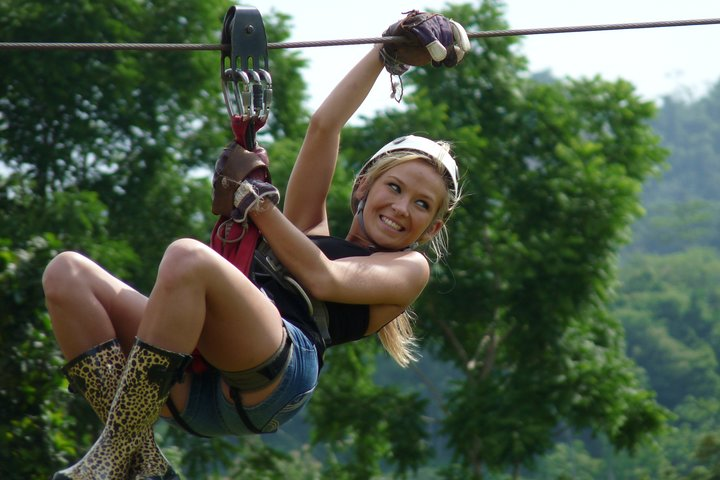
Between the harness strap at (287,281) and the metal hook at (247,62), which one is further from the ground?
the metal hook at (247,62)

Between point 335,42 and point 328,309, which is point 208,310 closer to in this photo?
point 328,309

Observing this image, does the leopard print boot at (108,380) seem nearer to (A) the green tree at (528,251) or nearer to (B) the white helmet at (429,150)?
(B) the white helmet at (429,150)

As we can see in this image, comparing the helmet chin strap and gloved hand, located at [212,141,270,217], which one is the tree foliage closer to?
the helmet chin strap

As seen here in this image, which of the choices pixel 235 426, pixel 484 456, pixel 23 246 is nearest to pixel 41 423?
pixel 23 246

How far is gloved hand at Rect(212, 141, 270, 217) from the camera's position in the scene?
3607mm

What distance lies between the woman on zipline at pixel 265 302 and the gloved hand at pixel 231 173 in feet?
0.08

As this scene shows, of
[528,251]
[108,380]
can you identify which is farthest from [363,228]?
[528,251]

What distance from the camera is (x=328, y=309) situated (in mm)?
3783

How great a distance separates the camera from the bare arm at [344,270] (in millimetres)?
3566

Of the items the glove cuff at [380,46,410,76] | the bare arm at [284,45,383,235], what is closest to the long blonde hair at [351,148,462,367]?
the bare arm at [284,45,383,235]

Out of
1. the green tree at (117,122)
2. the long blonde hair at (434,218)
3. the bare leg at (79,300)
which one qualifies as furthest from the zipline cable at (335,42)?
the green tree at (117,122)

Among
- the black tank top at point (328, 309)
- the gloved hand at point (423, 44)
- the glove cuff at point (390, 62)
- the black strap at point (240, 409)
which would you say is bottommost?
the black strap at point (240, 409)

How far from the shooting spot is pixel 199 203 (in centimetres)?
1413

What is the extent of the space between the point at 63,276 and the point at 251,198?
545mm
